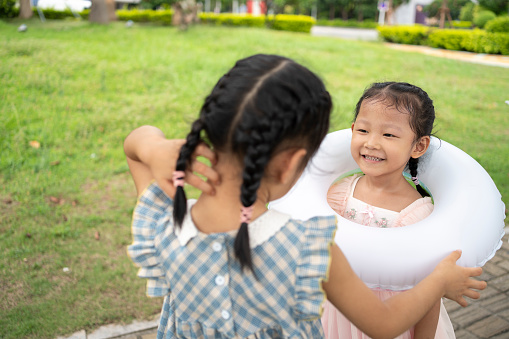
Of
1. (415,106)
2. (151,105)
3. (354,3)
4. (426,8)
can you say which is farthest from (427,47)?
(354,3)

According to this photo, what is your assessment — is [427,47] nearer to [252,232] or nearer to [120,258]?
[120,258]

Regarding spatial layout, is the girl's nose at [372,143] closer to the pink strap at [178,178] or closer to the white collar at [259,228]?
the white collar at [259,228]

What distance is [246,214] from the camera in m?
1.16

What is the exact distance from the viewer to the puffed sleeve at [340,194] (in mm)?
2225

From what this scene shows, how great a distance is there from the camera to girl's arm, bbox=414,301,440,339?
1820mm

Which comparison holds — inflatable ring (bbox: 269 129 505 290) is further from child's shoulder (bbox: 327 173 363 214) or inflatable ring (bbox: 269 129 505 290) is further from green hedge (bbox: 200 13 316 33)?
green hedge (bbox: 200 13 316 33)

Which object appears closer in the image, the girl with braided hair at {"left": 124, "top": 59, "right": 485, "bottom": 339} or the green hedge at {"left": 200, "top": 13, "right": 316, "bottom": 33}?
the girl with braided hair at {"left": 124, "top": 59, "right": 485, "bottom": 339}

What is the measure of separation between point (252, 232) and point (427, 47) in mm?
15461

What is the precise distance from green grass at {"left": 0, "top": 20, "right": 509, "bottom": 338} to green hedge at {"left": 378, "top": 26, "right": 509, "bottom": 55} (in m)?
3.10

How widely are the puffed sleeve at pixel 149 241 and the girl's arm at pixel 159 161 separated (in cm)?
6

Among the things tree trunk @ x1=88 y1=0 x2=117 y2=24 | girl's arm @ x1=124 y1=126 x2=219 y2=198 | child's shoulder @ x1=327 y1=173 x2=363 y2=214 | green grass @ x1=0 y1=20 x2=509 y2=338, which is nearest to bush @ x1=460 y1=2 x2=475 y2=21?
green grass @ x1=0 y1=20 x2=509 y2=338

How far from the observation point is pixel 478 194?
1.86 m

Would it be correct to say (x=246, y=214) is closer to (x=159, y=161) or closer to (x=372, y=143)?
(x=159, y=161)

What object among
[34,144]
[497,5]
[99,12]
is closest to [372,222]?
[34,144]
